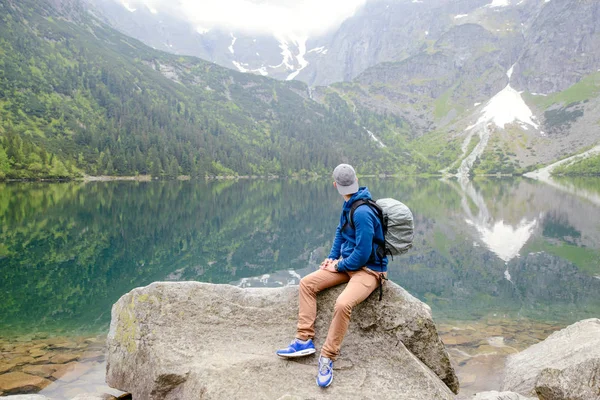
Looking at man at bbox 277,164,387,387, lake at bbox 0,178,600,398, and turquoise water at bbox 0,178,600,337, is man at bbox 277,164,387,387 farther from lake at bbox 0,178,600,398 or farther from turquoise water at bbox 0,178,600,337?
turquoise water at bbox 0,178,600,337

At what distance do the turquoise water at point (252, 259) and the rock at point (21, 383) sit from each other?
422 cm

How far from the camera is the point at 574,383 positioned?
27.2ft

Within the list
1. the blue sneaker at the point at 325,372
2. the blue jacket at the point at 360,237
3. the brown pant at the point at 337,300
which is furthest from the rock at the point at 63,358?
the blue jacket at the point at 360,237

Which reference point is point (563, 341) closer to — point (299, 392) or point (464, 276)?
point (299, 392)

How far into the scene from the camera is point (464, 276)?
27797 millimetres

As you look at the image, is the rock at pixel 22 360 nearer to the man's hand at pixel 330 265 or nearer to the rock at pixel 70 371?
the rock at pixel 70 371

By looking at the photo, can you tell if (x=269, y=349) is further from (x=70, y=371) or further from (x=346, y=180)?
(x=70, y=371)

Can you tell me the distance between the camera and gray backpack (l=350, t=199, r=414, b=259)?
7.73 m

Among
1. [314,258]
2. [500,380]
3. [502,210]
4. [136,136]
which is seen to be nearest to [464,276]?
[314,258]

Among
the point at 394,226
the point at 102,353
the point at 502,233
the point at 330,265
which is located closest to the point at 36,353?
the point at 102,353

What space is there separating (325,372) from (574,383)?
216 inches

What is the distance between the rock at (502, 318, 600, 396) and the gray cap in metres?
6.10

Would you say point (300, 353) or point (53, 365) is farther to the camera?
point (53, 365)

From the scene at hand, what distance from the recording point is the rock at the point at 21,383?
36.0 ft
